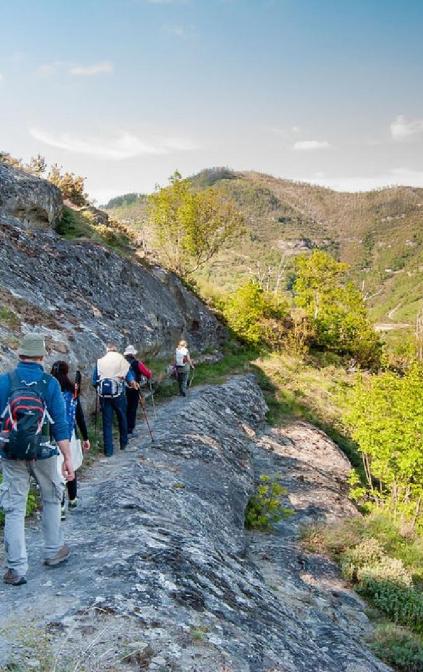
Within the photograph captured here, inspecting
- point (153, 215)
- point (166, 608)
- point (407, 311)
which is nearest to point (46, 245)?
point (166, 608)

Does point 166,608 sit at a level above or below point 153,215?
below

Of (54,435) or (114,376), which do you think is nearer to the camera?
(54,435)

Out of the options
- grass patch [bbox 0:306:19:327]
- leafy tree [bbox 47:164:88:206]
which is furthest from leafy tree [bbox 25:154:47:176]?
grass patch [bbox 0:306:19:327]

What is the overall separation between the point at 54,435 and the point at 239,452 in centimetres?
1038

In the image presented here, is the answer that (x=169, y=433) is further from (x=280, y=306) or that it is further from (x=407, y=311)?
(x=407, y=311)

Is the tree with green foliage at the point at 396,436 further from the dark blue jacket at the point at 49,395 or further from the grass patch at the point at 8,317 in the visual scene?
the dark blue jacket at the point at 49,395

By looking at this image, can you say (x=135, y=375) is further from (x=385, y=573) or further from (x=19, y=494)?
(x=19, y=494)

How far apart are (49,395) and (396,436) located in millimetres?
13928

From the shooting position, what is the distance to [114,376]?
11.1 metres

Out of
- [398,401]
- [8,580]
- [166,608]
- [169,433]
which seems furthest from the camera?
[398,401]

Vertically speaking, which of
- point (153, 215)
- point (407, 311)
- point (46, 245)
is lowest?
point (407, 311)

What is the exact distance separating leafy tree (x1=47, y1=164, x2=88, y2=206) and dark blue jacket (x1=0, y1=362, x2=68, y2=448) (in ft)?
90.5

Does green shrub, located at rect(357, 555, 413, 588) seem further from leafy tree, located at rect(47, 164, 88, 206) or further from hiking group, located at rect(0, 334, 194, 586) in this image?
leafy tree, located at rect(47, 164, 88, 206)

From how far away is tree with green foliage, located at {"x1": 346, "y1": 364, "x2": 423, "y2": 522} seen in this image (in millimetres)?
16266
